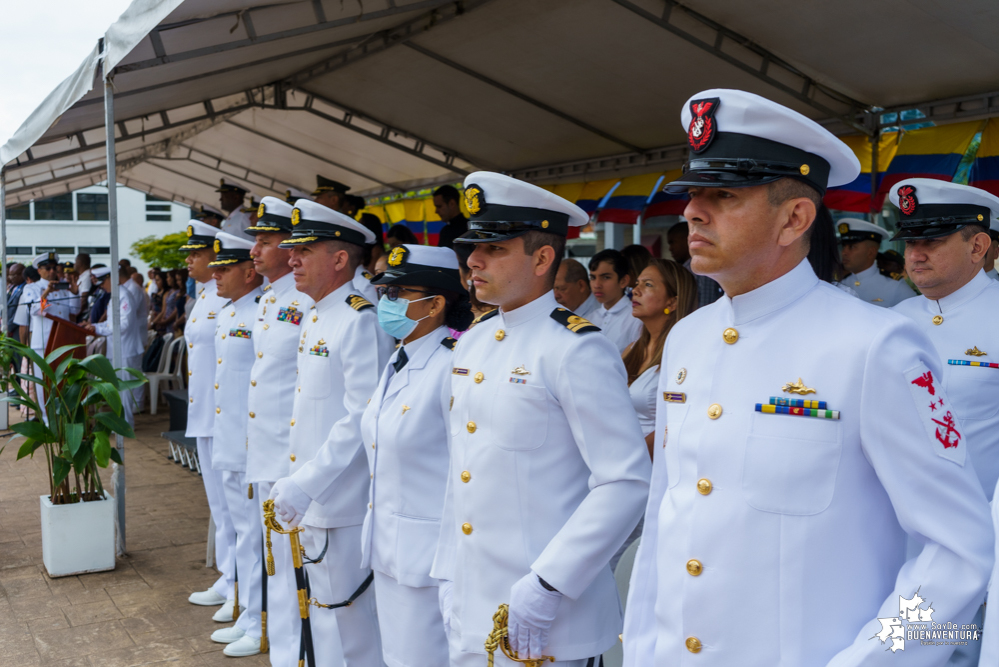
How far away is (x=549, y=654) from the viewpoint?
6.94 ft

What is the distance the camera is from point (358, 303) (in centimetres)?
345

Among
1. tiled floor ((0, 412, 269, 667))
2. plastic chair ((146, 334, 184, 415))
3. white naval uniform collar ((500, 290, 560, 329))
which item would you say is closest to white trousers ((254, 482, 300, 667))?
tiled floor ((0, 412, 269, 667))

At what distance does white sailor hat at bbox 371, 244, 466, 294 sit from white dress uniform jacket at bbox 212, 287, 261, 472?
5.82ft

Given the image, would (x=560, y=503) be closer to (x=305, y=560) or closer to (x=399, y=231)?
(x=305, y=560)

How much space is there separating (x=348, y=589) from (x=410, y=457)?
32.9 inches

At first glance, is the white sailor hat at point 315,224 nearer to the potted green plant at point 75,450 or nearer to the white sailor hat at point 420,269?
the white sailor hat at point 420,269

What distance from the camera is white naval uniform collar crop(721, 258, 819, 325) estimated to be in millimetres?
1562

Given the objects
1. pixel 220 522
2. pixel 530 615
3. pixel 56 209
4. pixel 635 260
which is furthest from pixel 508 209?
pixel 56 209

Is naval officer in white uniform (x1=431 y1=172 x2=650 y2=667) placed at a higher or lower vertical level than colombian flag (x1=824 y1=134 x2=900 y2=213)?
lower

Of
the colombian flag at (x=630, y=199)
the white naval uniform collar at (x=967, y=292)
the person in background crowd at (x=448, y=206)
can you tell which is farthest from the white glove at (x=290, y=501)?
the colombian flag at (x=630, y=199)

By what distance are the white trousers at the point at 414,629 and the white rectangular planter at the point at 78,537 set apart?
131 inches

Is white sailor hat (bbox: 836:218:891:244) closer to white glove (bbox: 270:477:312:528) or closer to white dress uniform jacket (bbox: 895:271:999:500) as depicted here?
white dress uniform jacket (bbox: 895:271:999:500)

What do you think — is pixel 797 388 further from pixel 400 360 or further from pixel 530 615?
pixel 400 360

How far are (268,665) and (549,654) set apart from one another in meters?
2.44
